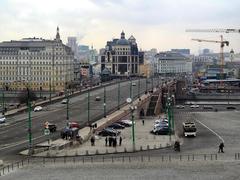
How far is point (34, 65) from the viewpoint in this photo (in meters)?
166

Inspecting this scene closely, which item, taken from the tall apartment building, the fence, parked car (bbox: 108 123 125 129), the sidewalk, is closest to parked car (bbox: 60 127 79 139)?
the sidewalk

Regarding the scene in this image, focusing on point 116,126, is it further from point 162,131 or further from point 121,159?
point 121,159

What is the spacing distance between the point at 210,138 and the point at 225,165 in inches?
745

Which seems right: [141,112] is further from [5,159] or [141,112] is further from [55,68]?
[55,68]

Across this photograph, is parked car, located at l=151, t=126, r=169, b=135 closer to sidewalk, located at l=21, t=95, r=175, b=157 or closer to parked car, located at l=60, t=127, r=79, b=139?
sidewalk, located at l=21, t=95, r=175, b=157

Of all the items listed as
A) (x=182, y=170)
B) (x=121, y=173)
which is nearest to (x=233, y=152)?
(x=182, y=170)

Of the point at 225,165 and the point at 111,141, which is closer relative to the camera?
the point at 225,165

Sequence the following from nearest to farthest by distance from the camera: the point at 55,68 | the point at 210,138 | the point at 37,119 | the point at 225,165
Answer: the point at 225,165
the point at 210,138
the point at 37,119
the point at 55,68

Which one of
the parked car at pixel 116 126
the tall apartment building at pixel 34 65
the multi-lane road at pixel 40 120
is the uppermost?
the tall apartment building at pixel 34 65

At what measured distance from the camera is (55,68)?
16462cm

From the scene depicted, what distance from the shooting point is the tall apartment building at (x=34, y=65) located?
16375 centimetres

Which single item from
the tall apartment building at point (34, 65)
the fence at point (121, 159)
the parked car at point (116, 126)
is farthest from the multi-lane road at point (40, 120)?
the tall apartment building at point (34, 65)

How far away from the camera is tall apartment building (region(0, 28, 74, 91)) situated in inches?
6447

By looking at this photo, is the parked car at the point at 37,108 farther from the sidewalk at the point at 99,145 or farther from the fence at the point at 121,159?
the fence at the point at 121,159
